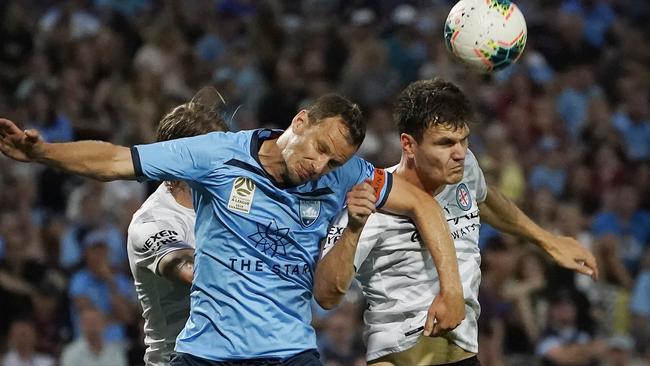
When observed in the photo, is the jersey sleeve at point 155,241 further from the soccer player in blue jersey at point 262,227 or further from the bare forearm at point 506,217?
the bare forearm at point 506,217

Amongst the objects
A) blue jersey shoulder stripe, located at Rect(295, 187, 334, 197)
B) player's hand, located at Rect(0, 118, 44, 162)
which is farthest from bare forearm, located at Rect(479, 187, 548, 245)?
player's hand, located at Rect(0, 118, 44, 162)

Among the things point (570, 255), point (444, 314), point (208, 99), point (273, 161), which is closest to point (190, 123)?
point (208, 99)

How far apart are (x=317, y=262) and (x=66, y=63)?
7824 millimetres

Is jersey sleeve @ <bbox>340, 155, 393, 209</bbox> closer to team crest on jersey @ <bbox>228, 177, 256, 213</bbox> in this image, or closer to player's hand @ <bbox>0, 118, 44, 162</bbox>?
team crest on jersey @ <bbox>228, 177, 256, 213</bbox>

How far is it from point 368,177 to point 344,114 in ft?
1.34

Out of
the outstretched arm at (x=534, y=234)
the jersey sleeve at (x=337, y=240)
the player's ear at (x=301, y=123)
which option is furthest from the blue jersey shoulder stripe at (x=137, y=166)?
the outstretched arm at (x=534, y=234)

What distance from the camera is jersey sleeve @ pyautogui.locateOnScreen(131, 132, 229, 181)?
180 inches

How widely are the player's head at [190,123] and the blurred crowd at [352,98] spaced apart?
151 inches

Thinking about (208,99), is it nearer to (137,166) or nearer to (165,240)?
(165,240)

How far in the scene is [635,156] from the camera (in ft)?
42.6

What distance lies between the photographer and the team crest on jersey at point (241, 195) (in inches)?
188

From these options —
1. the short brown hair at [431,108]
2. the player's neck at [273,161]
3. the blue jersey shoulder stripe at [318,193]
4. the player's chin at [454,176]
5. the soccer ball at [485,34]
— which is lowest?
the blue jersey shoulder stripe at [318,193]

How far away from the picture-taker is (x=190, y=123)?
5.63 metres

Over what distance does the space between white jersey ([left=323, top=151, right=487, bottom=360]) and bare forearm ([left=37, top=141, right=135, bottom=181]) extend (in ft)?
4.12
